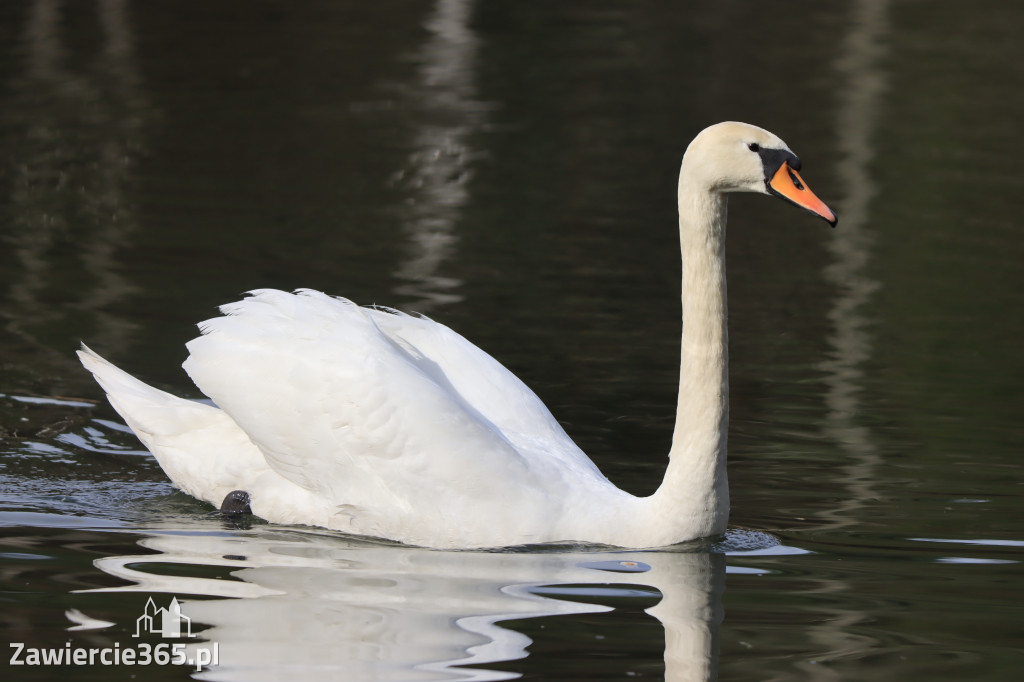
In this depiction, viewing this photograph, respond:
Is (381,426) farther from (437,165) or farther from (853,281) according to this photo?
(437,165)

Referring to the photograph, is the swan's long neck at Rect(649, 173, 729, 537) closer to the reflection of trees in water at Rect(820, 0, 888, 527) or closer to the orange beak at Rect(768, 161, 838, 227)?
the orange beak at Rect(768, 161, 838, 227)

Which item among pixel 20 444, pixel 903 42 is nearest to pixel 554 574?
pixel 20 444

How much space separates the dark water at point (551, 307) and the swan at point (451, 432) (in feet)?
0.53

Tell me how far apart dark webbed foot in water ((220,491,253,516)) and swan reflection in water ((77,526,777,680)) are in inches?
7.5

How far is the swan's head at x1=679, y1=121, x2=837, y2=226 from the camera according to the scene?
6777mm

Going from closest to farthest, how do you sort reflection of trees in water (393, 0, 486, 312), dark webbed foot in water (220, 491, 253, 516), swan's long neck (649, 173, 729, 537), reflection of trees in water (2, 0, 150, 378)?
swan's long neck (649, 173, 729, 537)
dark webbed foot in water (220, 491, 253, 516)
reflection of trees in water (2, 0, 150, 378)
reflection of trees in water (393, 0, 486, 312)

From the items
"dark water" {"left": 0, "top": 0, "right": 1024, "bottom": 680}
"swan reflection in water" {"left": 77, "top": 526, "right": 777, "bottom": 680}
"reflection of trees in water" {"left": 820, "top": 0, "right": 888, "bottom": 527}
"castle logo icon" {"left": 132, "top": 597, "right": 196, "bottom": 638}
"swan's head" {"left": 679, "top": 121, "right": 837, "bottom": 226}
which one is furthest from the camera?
"reflection of trees in water" {"left": 820, "top": 0, "right": 888, "bottom": 527}

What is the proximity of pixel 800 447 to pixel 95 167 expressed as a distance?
33.9ft

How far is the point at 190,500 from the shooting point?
7.95m

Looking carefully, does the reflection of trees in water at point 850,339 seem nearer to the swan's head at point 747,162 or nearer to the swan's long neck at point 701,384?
the swan's long neck at point 701,384

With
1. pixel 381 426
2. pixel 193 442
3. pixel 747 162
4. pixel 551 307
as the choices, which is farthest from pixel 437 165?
pixel 747 162

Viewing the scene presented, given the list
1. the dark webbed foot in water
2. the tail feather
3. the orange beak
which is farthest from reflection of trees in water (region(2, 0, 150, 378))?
the orange beak

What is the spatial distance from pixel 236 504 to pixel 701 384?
7.23ft

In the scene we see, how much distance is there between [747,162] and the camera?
22.2ft
